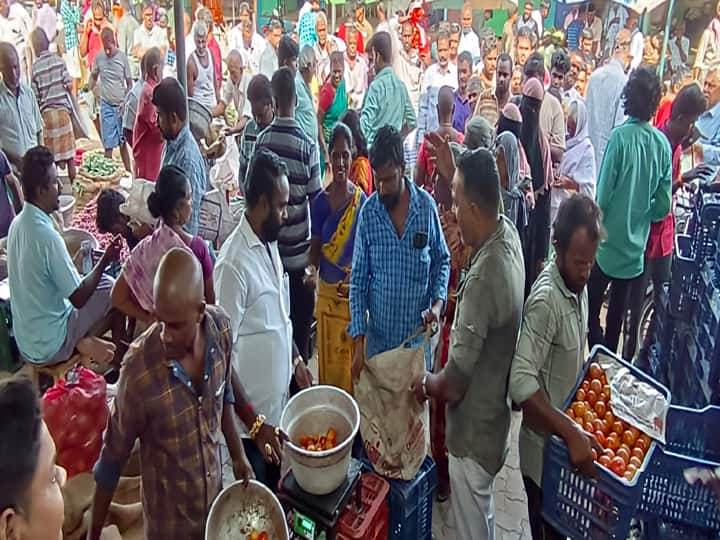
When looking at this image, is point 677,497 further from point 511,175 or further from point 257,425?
point 511,175

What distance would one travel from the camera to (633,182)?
12.2 feet

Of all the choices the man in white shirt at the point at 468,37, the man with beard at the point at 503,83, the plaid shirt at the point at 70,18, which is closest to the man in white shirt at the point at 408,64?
the man in white shirt at the point at 468,37

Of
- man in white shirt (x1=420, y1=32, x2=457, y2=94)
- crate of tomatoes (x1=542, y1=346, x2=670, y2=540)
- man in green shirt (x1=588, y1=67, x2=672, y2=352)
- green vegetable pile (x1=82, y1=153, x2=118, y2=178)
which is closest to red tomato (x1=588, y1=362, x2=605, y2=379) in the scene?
crate of tomatoes (x1=542, y1=346, x2=670, y2=540)

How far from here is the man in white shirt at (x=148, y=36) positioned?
886 cm

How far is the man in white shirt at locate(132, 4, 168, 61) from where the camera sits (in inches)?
349

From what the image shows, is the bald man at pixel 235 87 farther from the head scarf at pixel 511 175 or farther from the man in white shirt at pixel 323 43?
the head scarf at pixel 511 175

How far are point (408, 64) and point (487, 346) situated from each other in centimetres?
537

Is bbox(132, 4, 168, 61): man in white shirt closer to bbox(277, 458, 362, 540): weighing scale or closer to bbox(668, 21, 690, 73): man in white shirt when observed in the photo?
bbox(668, 21, 690, 73): man in white shirt

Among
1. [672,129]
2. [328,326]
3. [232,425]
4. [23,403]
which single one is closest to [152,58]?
[328,326]

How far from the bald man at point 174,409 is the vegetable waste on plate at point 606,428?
3.56ft

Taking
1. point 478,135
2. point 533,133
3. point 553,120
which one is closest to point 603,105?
point 553,120

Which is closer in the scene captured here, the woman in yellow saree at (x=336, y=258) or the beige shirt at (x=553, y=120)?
the woman in yellow saree at (x=336, y=258)

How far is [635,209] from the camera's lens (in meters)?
3.76

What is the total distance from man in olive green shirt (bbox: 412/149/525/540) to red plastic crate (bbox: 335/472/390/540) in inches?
11.7
